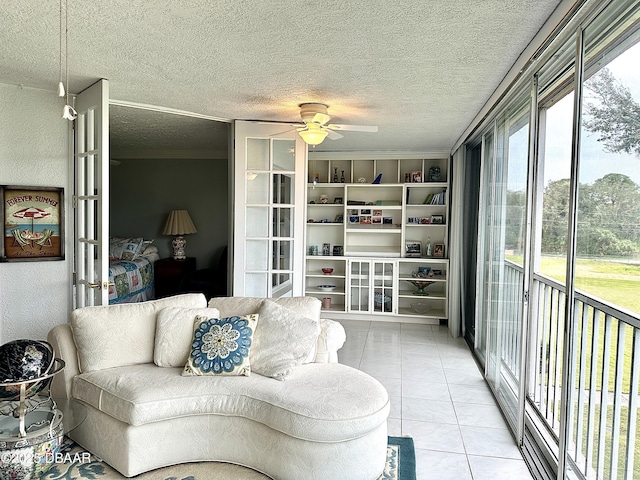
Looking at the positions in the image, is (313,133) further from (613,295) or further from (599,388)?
(599,388)

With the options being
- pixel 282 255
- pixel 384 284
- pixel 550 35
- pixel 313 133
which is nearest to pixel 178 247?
pixel 282 255

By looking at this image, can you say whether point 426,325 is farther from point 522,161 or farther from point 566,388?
point 566,388

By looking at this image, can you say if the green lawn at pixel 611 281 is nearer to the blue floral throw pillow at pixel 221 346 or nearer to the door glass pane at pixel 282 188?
the blue floral throw pillow at pixel 221 346

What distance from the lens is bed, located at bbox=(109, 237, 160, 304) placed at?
5.45 meters

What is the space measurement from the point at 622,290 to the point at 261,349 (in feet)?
6.37

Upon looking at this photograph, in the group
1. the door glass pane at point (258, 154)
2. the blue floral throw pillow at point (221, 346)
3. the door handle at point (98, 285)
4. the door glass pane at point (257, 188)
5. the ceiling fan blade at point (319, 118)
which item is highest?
the ceiling fan blade at point (319, 118)

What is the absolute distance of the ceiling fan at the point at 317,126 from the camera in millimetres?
3527

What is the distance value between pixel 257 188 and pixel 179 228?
2806 mm

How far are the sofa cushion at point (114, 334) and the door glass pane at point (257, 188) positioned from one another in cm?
175

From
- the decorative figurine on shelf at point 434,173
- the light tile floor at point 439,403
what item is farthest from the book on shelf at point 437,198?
the light tile floor at point 439,403

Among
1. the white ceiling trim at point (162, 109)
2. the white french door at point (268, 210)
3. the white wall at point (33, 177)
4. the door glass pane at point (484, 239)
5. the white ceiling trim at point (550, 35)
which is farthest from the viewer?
the white french door at point (268, 210)

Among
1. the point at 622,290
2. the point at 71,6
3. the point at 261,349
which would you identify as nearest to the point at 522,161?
the point at 622,290

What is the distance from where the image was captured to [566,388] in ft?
6.70

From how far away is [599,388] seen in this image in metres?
2.26
